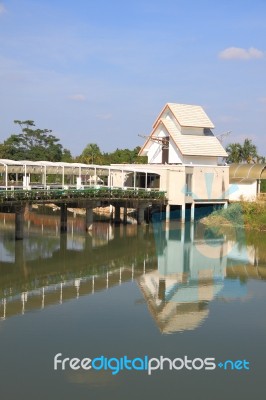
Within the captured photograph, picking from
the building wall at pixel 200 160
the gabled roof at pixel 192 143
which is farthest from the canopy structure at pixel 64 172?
the gabled roof at pixel 192 143

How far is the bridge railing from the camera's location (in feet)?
96.0

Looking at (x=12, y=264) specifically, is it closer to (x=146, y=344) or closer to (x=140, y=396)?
(x=146, y=344)

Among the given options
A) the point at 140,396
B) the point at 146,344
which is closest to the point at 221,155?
the point at 146,344

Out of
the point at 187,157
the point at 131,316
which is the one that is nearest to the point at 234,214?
the point at 187,157

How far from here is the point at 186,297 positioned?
67.1 feet

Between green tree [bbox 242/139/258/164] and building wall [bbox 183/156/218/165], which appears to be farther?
green tree [bbox 242/139/258/164]

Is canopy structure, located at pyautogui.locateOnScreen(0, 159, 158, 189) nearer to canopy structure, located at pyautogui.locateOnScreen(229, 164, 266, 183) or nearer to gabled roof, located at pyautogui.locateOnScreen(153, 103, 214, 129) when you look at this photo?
gabled roof, located at pyautogui.locateOnScreen(153, 103, 214, 129)

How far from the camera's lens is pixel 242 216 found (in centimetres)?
4284

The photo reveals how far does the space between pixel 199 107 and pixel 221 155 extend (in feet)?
18.9

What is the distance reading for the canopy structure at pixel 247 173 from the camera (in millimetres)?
49844

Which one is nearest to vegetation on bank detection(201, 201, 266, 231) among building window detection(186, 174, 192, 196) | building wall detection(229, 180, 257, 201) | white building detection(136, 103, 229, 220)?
white building detection(136, 103, 229, 220)

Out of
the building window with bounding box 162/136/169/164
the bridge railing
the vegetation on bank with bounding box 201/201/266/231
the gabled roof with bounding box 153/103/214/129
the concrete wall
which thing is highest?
the gabled roof with bounding box 153/103/214/129

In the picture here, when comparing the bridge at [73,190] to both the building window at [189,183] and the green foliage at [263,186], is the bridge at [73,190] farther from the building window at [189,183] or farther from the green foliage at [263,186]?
the green foliage at [263,186]

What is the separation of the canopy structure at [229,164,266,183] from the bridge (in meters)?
10.0
